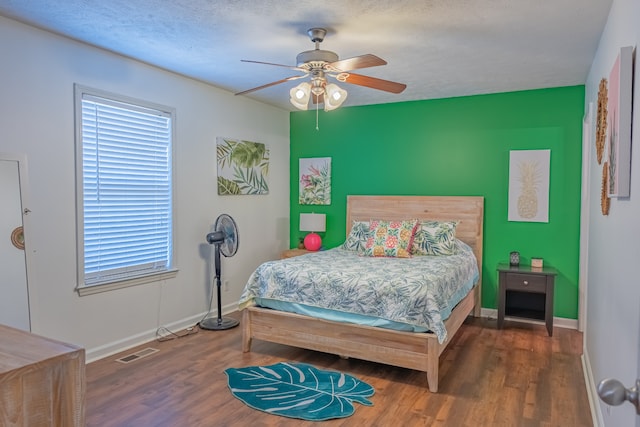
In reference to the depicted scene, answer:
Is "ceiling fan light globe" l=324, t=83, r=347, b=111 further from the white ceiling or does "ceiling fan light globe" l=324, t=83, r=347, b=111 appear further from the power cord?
the power cord

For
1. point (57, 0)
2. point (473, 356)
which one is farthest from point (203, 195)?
point (473, 356)

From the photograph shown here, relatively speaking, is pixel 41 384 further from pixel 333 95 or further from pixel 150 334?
pixel 150 334

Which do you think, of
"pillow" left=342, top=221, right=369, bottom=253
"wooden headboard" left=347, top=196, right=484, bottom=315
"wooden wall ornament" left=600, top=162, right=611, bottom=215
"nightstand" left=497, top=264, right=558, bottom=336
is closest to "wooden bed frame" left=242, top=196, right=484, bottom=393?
"wooden headboard" left=347, top=196, right=484, bottom=315

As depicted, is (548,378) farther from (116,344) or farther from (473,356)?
(116,344)

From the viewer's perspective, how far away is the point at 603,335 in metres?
2.45

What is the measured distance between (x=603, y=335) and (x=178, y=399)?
101 inches

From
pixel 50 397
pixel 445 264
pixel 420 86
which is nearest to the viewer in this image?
pixel 50 397

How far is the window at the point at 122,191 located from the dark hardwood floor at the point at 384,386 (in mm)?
731

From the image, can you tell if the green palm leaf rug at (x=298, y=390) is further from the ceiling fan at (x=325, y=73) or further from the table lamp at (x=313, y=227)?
the table lamp at (x=313, y=227)

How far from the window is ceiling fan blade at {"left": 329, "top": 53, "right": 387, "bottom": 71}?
1924 millimetres

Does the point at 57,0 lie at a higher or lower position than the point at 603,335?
higher

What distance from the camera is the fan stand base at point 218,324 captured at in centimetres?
436

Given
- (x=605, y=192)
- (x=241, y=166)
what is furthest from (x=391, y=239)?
(x=605, y=192)

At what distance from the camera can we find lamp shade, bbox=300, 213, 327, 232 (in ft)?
18.1
